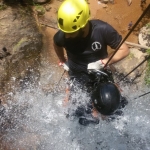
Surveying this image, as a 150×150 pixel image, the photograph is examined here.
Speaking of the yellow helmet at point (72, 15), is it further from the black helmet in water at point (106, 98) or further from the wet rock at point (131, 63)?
the wet rock at point (131, 63)

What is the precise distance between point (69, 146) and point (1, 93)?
70.7 inches

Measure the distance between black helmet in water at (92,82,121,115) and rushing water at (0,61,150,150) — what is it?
4.22 ft

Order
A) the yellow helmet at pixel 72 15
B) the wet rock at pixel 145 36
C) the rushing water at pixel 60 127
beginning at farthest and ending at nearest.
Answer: the wet rock at pixel 145 36 < the rushing water at pixel 60 127 < the yellow helmet at pixel 72 15

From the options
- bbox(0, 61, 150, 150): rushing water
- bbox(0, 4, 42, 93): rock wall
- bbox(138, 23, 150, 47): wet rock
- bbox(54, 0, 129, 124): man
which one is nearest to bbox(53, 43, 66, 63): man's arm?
bbox(54, 0, 129, 124): man

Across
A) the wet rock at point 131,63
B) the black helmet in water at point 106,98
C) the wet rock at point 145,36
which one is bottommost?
the wet rock at point 131,63

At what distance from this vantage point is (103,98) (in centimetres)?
363

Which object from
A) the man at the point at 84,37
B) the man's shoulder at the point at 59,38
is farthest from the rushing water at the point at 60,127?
the man's shoulder at the point at 59,38

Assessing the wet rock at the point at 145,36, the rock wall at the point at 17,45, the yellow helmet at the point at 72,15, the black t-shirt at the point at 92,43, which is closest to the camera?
the yellow helmet at the point at 72,15

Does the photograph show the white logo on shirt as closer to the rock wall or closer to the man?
the man

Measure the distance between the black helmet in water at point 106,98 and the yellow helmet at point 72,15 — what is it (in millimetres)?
1023

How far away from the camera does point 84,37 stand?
3.43 metres

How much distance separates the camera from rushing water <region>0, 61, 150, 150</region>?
4.75 m

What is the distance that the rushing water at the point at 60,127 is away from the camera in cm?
475

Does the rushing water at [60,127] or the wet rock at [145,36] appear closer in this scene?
the rushing water at [60,127]
